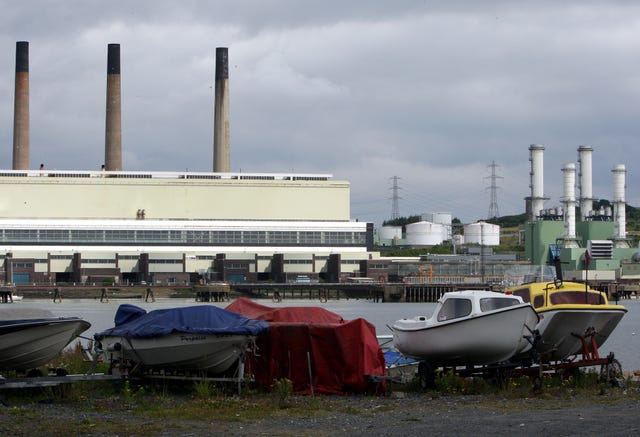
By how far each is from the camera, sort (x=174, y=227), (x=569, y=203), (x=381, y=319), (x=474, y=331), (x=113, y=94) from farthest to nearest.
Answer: (x=569, y=203) → (x=174, y=227) → (x=113, y=94) → (x=381, y=319) → (x=474, y=331)

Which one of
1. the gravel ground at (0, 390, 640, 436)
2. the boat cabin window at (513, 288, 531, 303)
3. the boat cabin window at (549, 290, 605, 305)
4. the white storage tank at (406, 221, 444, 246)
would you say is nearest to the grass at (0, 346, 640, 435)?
the gravel ground at (0, 390, 640, 436)

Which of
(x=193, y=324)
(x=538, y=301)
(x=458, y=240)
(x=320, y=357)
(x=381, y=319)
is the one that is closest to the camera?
(x=193, y=324)

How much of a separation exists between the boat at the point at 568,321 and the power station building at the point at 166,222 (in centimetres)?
9550

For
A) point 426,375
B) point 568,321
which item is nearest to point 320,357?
point 426,375

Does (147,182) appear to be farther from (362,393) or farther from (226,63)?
(362,393)

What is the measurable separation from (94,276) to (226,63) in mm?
25507

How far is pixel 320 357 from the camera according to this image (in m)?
24.5

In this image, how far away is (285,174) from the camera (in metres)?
133

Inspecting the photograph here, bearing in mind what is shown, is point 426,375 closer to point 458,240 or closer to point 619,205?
point 619,205

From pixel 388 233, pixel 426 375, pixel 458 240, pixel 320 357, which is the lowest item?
pixel 426 375

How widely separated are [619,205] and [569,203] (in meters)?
8.56

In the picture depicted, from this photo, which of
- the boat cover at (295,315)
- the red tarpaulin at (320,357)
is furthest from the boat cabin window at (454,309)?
the boat cover at (295,315)

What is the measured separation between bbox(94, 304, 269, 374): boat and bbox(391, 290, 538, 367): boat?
3718 millimetres

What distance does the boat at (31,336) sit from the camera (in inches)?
955
